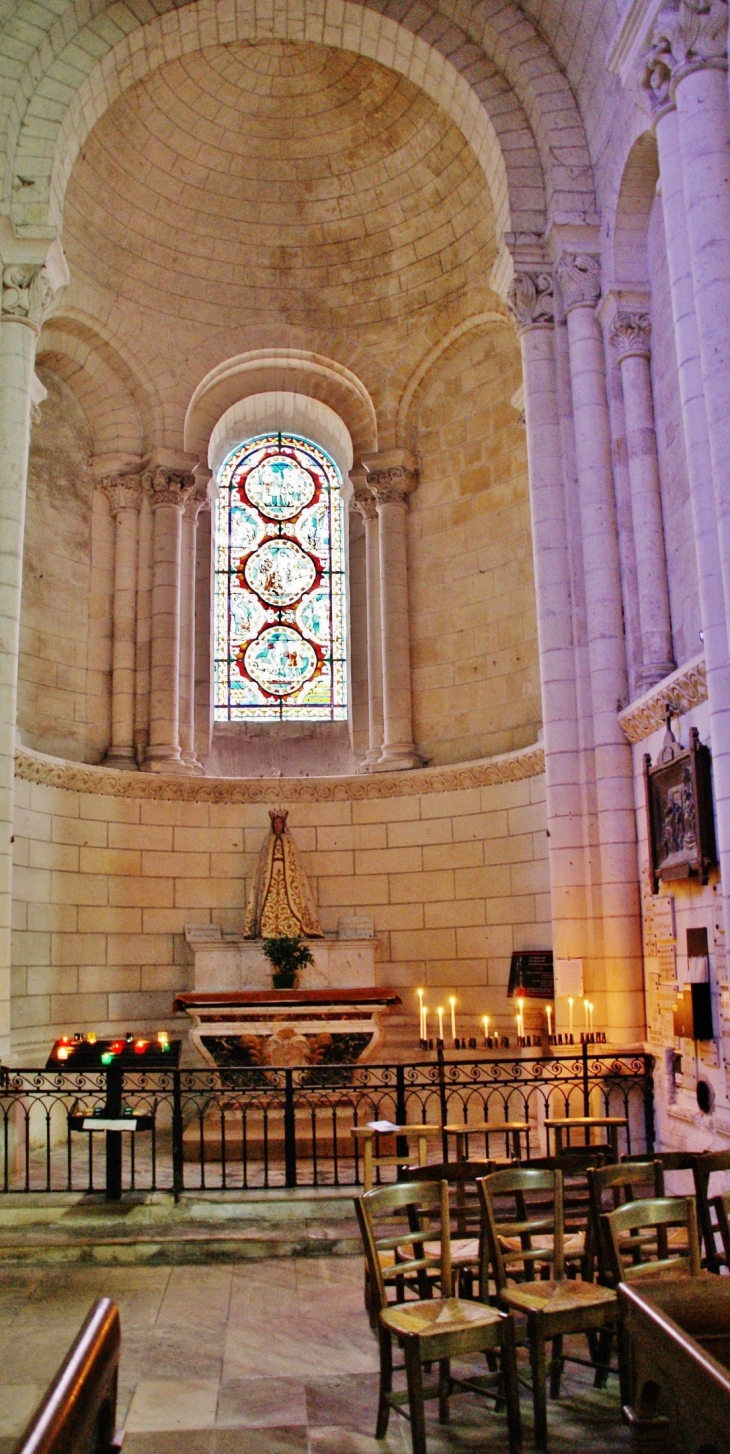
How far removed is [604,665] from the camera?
493 inches

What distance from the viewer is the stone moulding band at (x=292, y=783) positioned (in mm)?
15281

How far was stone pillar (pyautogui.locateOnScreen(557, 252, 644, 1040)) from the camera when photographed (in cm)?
1200

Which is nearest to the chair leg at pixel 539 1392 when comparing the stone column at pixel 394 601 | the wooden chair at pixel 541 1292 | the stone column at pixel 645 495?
the wooden chair at pixel 541 1292

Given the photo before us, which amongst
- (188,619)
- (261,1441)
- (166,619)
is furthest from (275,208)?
(261,1441)

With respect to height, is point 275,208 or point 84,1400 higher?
point 275,208

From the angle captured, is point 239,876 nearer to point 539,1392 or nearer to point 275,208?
point 275,208

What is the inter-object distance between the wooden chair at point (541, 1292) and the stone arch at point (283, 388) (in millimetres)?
13911

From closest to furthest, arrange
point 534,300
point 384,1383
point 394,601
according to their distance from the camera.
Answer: point 384,1383 → point 534,300 → point 394,601

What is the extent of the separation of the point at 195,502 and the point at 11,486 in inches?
211

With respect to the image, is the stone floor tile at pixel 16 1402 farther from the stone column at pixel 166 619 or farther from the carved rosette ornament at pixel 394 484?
the carved rosette ornament at pixel 394 484

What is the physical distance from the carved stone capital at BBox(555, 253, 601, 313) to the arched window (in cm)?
655

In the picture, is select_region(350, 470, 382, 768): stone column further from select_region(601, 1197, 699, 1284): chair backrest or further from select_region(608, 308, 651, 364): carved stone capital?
select_region(601, 1197, 699, 1284): chair backrest

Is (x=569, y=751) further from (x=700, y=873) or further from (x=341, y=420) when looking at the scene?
(x=341, y=420)

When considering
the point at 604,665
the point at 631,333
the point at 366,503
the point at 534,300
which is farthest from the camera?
the point at 366,503
